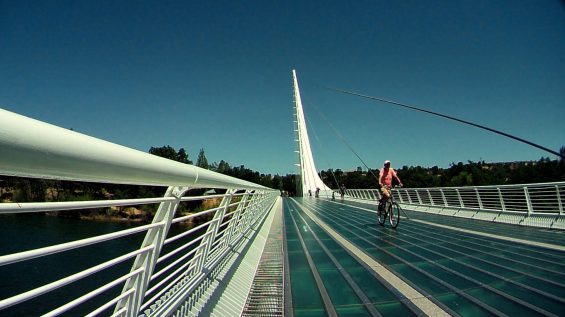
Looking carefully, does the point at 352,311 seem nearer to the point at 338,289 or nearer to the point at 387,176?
the point at 338,289

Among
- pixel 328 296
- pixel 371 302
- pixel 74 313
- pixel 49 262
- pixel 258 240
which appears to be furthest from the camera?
pixel 49 262

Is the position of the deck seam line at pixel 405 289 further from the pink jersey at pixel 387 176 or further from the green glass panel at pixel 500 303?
the pink jersey at pixel 387 176

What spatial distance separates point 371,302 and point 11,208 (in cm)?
256

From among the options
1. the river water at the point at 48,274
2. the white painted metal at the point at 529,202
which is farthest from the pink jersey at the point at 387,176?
the river water at the point at 48,274

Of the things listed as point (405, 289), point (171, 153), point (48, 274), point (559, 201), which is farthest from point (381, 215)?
point (171, 153)

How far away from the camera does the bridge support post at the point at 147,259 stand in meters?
1.64

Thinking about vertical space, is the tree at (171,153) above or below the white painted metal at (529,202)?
above

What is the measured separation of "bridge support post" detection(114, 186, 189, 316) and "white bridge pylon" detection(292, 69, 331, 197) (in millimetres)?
47186

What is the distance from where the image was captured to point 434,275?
3.50 metres

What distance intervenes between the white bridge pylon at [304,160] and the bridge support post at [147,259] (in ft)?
155

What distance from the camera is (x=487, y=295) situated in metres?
2.82

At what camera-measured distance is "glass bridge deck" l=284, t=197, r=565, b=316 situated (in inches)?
103

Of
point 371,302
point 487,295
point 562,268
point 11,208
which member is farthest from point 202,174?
point 562,268

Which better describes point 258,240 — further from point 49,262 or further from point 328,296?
point 49,262
